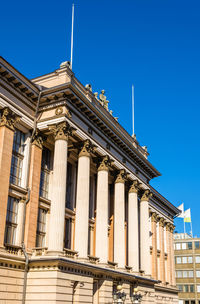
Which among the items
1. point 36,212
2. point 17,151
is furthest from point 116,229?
point 17,151

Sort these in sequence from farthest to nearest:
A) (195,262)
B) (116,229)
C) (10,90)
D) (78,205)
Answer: (195,262), (116,229), (78,205), (10,90)

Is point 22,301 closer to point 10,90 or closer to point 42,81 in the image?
point 10,90

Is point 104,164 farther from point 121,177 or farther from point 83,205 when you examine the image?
point 83,205

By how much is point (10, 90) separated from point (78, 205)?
10.3 metres

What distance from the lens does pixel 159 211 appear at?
2415 inches

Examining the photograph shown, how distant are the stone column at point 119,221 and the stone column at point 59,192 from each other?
411 inches

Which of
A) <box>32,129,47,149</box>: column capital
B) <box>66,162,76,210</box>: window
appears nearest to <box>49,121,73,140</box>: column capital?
<box>32,129,47,149</box>: column capital

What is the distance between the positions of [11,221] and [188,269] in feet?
239

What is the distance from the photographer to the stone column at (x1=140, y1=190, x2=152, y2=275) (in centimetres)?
4466

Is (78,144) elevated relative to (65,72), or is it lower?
lower

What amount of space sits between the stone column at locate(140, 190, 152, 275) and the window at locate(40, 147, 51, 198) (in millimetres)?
16292

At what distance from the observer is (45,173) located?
3362 cm

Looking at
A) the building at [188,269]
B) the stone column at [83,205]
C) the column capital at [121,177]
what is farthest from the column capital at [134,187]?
the building at [188,269]

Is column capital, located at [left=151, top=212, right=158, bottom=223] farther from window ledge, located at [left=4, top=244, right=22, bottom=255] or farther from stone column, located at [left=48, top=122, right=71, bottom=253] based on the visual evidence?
window ledge, located at [left=4, top=244, right=22, bottom=255]
